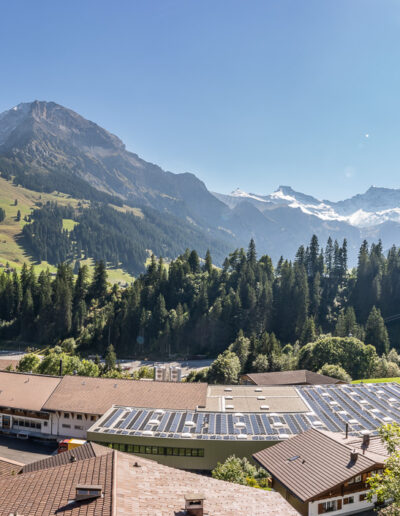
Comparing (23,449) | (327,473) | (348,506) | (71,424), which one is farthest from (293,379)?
(327,473)

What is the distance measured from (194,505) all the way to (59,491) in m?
6.06

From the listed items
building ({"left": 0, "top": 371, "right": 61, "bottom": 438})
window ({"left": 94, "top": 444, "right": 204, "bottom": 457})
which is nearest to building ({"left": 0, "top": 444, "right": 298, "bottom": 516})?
window ({"left": 94, "top": 444, "right": 204, "bottom": 457})

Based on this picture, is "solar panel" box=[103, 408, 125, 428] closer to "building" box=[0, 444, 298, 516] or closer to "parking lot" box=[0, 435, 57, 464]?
"parking lot" box=[0, 435, 57, 464]

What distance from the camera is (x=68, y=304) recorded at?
138m

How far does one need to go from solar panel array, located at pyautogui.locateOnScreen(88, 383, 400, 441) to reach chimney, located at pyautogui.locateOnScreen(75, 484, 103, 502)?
84.8 ft

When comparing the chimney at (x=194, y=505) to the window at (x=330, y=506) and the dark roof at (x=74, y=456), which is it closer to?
the dark roof at (x=74, y=456)

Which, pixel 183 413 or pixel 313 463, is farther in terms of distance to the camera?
pixel 183 413

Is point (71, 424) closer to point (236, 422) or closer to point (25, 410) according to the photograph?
point (25, 410)

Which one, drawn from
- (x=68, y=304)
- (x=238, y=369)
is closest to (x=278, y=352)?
(x=238, y=369)

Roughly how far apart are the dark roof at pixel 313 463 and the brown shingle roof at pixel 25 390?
34793 millimetres

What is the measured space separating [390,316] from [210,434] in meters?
104

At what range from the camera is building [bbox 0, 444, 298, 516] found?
Result: 680 inches

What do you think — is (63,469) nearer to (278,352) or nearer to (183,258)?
(278,352)

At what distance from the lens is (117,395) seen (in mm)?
55625
